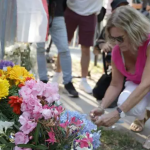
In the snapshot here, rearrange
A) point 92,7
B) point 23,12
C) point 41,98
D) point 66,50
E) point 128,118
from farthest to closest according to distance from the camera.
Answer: point 92,7 → point 66,50 → point 128,118 → point 23,12 → point 41,98

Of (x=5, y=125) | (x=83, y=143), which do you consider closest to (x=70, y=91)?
(x=5, y=125)

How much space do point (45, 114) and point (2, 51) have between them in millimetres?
984

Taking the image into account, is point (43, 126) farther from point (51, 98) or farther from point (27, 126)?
point (51, 98)

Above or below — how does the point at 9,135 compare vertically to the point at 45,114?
below

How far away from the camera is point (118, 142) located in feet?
7.97

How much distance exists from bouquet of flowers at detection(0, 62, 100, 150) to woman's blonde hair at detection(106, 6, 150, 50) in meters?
0.87

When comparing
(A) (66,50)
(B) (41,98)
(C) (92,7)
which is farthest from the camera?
(C) (92,7)

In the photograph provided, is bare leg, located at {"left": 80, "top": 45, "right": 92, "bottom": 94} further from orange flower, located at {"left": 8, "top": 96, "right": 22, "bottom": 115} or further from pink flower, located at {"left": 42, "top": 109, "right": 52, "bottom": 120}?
pink flower, located at {"left": 42, "top": 109, "right": 52, "bottom": 120}

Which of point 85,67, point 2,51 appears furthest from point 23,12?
point 85,67

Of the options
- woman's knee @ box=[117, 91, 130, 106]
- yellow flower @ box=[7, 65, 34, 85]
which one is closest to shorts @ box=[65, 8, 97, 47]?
woman's knee @ box=[117, 91, 130, 106]

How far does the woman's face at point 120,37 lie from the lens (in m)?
2.18

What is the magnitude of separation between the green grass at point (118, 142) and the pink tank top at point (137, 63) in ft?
1.53

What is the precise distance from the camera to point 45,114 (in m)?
1.33

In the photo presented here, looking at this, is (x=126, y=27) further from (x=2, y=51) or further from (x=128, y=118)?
(x=128, y=118)
